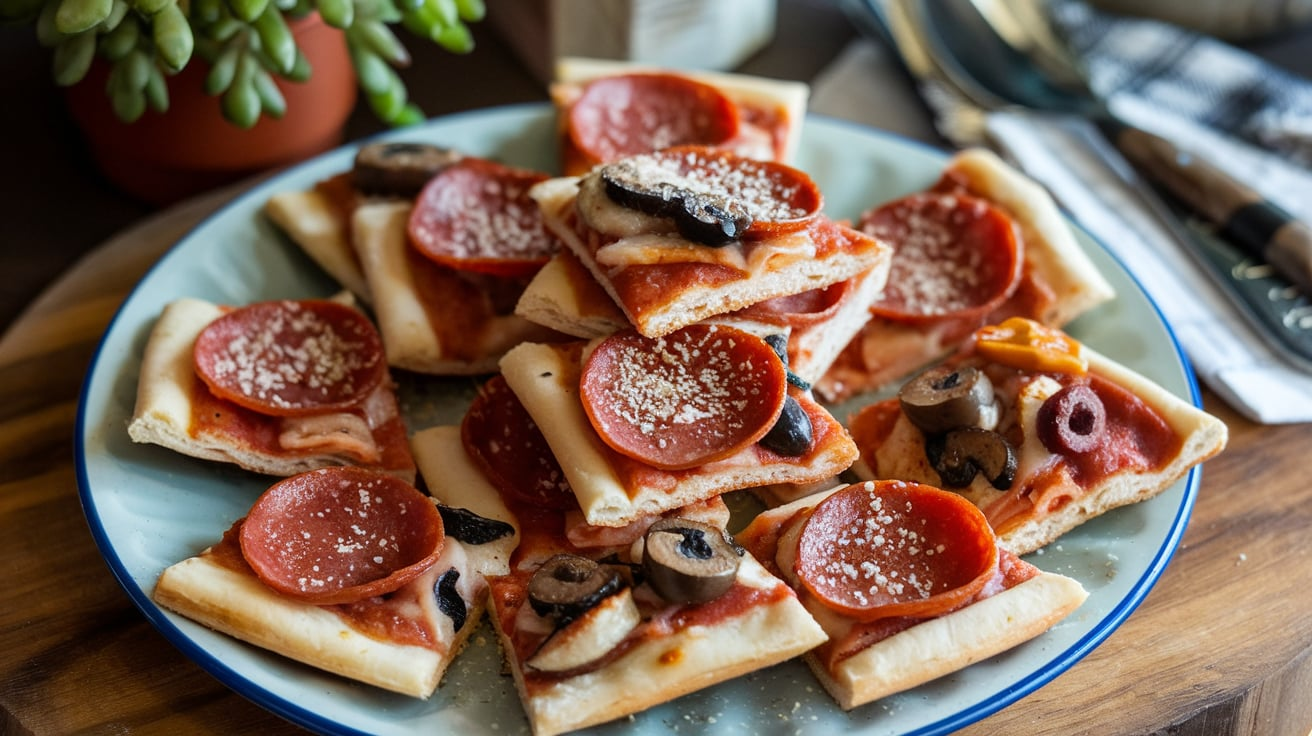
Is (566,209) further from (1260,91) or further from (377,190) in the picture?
(1260,91)

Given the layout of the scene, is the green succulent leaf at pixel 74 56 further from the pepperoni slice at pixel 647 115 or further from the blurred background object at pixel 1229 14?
the blurred background object at pixel 1229 14

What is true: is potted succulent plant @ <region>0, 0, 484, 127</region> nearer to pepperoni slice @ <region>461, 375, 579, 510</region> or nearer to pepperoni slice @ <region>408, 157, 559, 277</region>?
pepperoni slice @ <region>408, 157, 559, 277</region>

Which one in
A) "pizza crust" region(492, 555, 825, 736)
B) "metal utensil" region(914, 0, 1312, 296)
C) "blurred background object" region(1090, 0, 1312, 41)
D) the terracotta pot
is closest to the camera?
"pizza crust" region(492, 555, 825, 736)

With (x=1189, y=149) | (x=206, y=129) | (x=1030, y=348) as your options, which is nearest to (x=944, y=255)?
(x=1030, y=348)

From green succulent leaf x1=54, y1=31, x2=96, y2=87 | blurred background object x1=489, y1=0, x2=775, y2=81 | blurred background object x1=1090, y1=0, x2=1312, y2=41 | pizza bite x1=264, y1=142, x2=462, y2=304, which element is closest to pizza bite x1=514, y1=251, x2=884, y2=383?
pizza bite x1=264, y1=142, x2=462, y2=304

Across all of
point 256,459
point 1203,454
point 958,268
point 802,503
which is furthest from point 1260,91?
point 256,459
